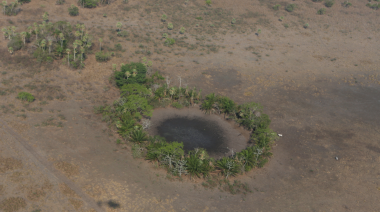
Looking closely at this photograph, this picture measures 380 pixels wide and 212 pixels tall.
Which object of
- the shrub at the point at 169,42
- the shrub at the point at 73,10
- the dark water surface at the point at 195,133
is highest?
the shrub at the point at 73,10

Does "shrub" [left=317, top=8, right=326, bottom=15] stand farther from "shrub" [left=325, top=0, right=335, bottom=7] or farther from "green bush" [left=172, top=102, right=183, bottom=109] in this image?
"green bush" [left=172, top=102, right=183, bottom=109]

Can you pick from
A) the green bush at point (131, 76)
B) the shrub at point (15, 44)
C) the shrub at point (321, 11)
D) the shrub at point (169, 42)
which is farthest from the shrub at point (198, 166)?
the shrub at point (321, 11)

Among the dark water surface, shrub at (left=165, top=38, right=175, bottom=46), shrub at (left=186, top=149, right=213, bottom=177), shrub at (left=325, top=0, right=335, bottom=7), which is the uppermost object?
shrub at (left=325, top=0, right=335, bottom=7)

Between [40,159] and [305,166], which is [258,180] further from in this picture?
[40,159]

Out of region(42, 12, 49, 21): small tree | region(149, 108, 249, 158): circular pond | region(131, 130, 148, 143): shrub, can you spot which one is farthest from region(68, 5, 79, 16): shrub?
region(131, 130, 148, 143): shrub

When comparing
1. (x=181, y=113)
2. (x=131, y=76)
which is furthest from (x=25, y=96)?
(x=181, y=113)

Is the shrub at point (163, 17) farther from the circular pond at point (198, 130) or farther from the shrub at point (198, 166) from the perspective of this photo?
the shrub at point (198, 166)

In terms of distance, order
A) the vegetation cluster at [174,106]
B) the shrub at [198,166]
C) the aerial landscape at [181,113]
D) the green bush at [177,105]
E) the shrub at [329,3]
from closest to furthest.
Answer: the aerial landscape at [181,113] → the shrub at [198,166] → the vegetation cluster at [174,106] → the green bush at [177,105] → the shrub at [329,3]
